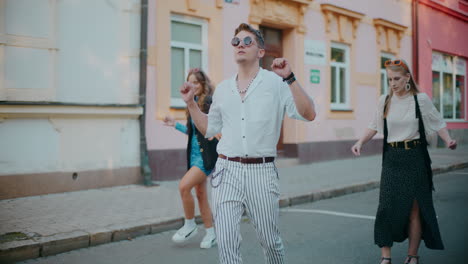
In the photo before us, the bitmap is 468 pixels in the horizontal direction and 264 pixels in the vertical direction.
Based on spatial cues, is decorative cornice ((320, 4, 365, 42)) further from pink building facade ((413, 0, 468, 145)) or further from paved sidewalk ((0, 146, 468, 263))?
paved sidewalk ((0, 146, 468, 263))

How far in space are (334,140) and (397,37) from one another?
561 centimetres

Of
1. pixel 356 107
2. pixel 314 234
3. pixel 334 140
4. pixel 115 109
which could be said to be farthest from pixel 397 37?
pixel 314 234

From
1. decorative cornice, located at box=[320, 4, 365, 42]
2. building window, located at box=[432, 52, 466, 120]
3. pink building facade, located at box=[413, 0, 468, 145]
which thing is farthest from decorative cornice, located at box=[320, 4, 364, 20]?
building window, located at box=[432, 52, 466, 120]

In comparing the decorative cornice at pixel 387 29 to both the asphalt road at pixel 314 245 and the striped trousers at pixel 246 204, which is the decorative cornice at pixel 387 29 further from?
the striped trousers at pixel 246 204

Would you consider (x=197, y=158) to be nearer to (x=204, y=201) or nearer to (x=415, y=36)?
(x=204, y=201)

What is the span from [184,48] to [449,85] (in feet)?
50.9

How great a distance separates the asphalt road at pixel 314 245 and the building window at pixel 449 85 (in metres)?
14.2

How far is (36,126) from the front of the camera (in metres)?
7.87

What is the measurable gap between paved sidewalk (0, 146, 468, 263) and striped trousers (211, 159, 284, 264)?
278 cm

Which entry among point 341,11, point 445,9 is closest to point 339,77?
point 341,11

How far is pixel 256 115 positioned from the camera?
10.2ft

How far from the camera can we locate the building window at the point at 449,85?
795 inches

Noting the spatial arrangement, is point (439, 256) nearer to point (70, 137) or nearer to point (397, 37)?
point (70, 137)

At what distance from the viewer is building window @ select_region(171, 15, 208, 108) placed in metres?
10.2
